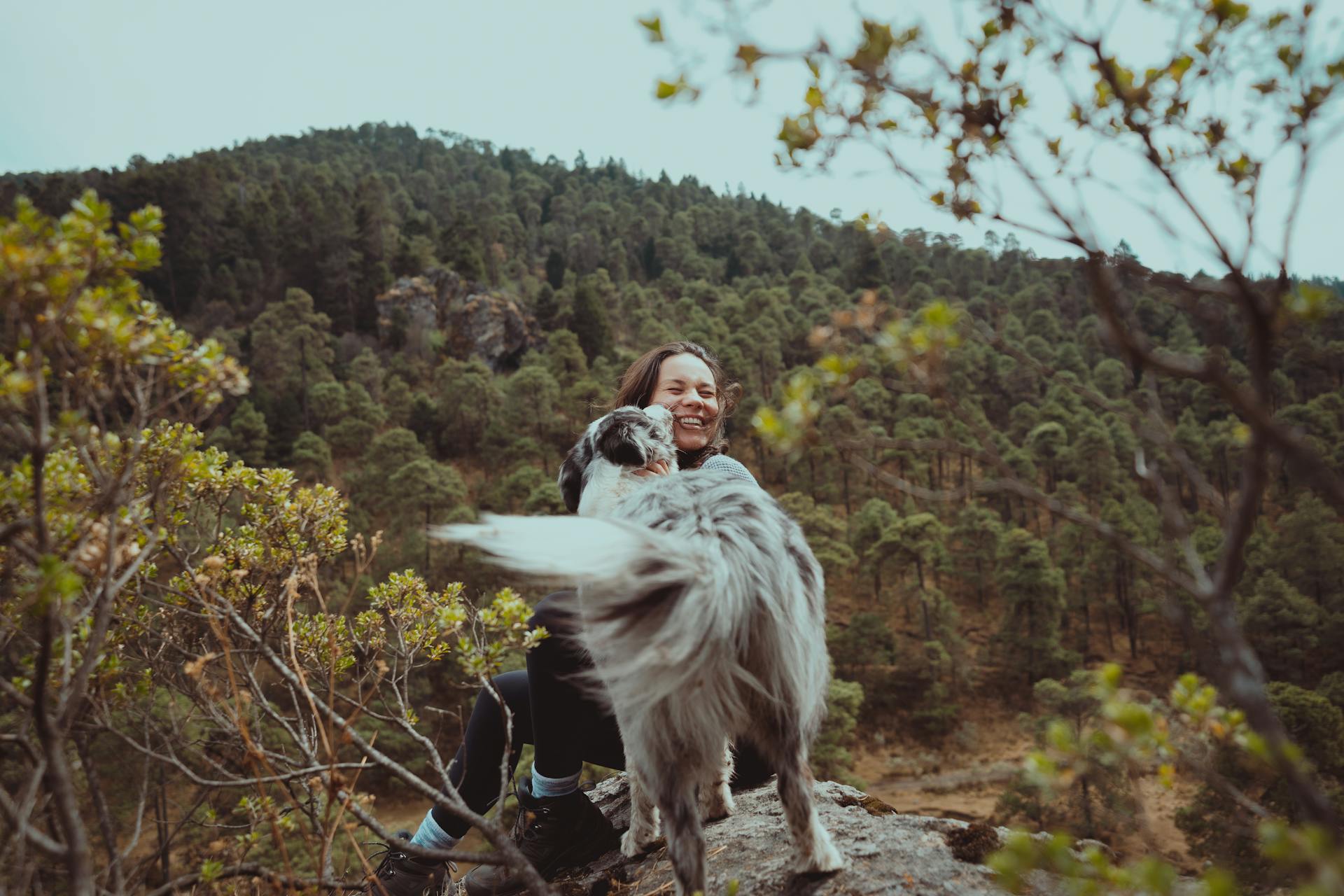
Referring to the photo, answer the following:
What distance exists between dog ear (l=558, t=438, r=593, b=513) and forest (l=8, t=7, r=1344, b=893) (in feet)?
2.20

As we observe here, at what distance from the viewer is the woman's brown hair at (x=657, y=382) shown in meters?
3.76

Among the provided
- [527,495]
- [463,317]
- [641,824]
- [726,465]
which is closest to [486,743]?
[641,824]

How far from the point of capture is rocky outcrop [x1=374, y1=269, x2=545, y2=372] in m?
43.0

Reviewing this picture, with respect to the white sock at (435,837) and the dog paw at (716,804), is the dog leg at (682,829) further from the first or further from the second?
the white sock at (435,837)

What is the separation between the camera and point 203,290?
46000 millimetres

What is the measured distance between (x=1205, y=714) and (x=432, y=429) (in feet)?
115

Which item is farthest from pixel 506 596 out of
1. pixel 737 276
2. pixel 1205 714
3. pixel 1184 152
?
pixel 737 276

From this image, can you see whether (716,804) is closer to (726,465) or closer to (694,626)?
(726,465)

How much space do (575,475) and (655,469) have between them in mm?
392

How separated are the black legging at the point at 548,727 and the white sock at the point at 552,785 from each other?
0.9 inches

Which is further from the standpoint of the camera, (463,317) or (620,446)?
(463,317)

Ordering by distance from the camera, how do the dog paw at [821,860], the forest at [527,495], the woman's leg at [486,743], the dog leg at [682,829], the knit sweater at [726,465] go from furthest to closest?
the woman's leg at [486,743]
the knit sweater at [726,465]
the dog paw at [821,860]
the dog leg at [682,829]
the forest at [527,495]

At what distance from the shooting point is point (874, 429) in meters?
28.5

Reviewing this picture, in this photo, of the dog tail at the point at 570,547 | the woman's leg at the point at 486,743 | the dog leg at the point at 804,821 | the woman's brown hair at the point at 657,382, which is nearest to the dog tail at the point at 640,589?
the dog tail at the point at 570,547
